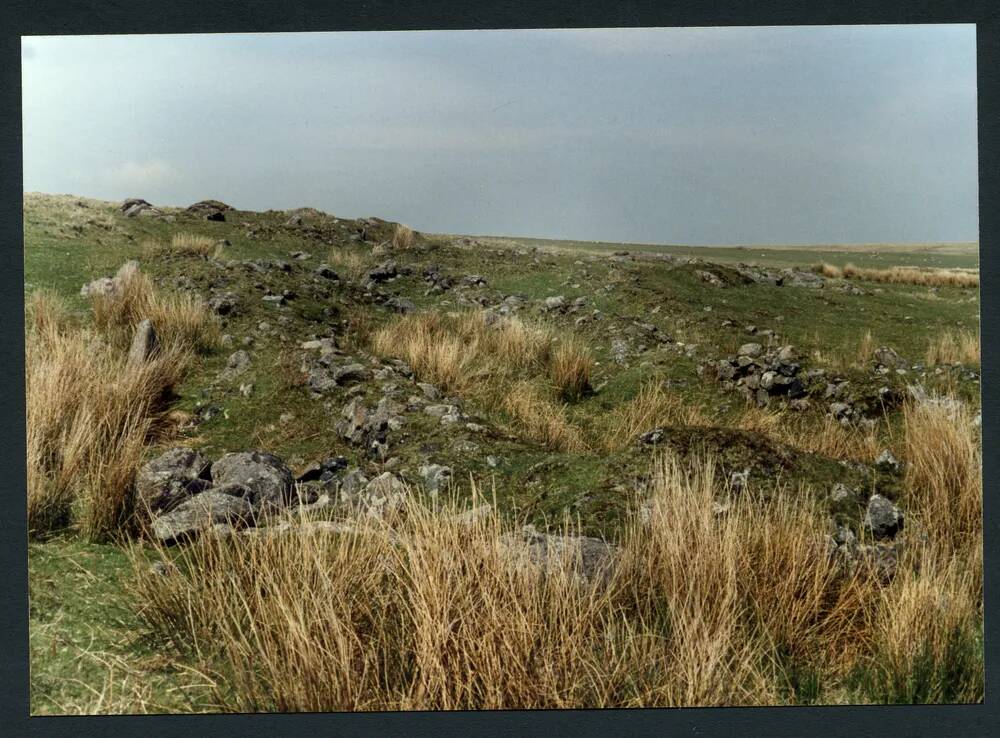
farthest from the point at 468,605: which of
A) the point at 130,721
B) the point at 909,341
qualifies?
the point at 909,341

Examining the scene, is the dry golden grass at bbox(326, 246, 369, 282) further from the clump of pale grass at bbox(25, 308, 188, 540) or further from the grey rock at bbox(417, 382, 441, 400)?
the clump of pale grass at bbox(25, 308, 188, 540)

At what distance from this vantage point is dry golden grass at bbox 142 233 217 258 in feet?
17.8

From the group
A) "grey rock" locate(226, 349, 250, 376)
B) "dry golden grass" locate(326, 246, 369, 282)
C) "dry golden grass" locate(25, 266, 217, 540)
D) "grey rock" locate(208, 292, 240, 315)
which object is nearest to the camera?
"dry golden grass" locate(25, 266, 217, 540)

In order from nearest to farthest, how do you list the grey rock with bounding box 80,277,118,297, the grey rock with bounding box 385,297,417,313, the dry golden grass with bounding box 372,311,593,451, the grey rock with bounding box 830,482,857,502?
the grey rock with bounding box 830,482,857,502, the grey rock with bounding box 80,277,118,297, the dry golden grass with bounding box 372,311,593,451, the grey rock with bounding box 385,297,417,313

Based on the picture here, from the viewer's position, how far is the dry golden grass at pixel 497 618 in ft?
10.3

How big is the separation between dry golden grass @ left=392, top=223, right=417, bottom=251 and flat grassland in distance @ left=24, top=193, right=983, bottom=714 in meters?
0.04

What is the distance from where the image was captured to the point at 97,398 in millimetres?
4379

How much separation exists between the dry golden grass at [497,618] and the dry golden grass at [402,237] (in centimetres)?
199

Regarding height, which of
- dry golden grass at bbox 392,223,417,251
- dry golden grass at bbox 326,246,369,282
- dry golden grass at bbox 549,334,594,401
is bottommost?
dry golden grass at bbox 549,334,594,401

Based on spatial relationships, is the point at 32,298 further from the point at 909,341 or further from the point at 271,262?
the point at 909,341

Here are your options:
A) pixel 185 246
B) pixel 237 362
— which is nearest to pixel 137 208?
pixel 185 246

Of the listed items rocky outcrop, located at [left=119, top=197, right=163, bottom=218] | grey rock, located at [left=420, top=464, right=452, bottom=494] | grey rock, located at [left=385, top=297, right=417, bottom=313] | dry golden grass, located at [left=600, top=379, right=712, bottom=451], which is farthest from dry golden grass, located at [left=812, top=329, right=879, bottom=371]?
rocky outcrop, located at [left=119, top=197, right=163, bottom=218]

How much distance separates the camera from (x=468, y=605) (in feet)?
10.3

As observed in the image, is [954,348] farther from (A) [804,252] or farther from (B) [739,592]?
(B) [739,592]
